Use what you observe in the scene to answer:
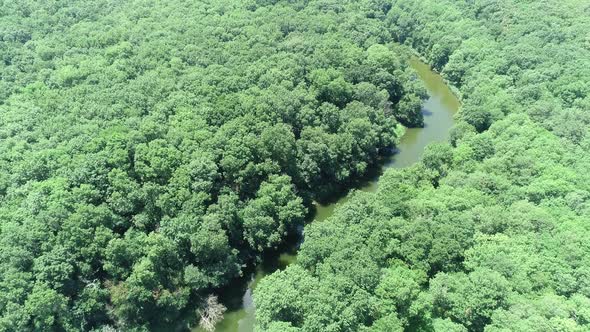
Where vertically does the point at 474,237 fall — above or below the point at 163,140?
above

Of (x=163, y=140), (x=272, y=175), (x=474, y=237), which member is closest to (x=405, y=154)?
(x=272, y=175)

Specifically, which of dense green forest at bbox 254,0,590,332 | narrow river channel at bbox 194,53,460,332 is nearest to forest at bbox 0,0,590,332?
dense green forest at bbox 254,0,590,332

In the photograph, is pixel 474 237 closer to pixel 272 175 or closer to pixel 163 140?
pixel 272 175

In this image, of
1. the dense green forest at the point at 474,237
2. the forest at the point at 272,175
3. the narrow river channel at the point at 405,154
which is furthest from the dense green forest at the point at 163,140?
the dense green forest at the point at 474,237

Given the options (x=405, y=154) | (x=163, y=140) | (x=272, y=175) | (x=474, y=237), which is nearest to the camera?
(x=474, y=237)

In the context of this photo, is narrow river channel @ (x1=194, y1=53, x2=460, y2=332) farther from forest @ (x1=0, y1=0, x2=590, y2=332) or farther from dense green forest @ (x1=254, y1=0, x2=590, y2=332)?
dense green forest @ (x1=254, y1=0, x2=590, y2=332)

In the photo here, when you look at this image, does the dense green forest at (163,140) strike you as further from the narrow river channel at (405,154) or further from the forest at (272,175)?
the narrow river channel at (405,154)
